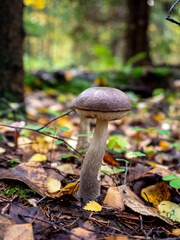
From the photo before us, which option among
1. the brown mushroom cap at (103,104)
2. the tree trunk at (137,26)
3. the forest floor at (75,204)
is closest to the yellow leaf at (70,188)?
the forest floor at (75,204)

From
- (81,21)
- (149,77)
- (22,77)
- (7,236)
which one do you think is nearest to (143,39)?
(149,77)

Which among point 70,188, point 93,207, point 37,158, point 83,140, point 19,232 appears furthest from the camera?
point 83,140

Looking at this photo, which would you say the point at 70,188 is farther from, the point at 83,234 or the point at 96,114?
the point at 96,114

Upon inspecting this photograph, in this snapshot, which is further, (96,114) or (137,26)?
(137,26)

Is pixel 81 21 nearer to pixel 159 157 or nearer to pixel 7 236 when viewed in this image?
pixel 159 157

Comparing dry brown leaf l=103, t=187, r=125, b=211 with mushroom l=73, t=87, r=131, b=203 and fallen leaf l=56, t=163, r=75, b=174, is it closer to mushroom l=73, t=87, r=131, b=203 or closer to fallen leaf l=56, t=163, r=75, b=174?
mushroom l=73, t=87, r=131, b=203

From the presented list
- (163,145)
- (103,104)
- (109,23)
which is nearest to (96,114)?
(103,104)
